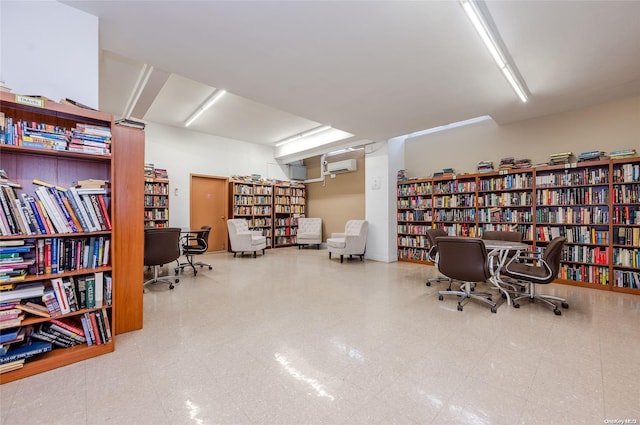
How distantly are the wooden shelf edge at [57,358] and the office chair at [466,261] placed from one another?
11.0 feet

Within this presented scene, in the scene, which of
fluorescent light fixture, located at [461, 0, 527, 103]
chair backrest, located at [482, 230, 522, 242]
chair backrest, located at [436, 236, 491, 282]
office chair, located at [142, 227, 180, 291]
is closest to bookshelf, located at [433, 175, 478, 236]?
chair backrest, located at [482, 230, 522, 242]

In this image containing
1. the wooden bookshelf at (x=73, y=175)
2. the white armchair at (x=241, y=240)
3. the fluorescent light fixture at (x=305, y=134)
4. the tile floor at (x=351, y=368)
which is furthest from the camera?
the fluorescent light fixture at (x=305, y=134)

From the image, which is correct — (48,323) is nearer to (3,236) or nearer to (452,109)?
(3,236)

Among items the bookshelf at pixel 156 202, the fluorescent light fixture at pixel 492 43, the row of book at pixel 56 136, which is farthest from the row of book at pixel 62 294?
the bookshelf at pixel 156 202

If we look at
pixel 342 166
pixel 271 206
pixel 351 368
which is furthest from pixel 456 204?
pixel 271 206

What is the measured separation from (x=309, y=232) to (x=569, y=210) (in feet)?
18.9

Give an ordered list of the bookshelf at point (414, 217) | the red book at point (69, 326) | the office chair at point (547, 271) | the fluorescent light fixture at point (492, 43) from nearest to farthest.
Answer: the red book at point (69, 326), the fluorescent light fixture at point (492, 43), the office chair at point (547, 271), the bookshelf at point (414, 217)

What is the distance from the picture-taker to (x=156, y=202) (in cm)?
608

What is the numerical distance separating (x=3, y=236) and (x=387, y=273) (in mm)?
4624

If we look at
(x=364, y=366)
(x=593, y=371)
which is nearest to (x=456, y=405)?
(x=364, y=366)

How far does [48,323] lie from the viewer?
1.95 metres

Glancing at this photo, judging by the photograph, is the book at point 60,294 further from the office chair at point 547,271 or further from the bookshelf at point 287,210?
the bookshelf at point 287,210

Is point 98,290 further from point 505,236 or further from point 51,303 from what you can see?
point 505,236

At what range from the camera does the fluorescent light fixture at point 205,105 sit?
463cm
